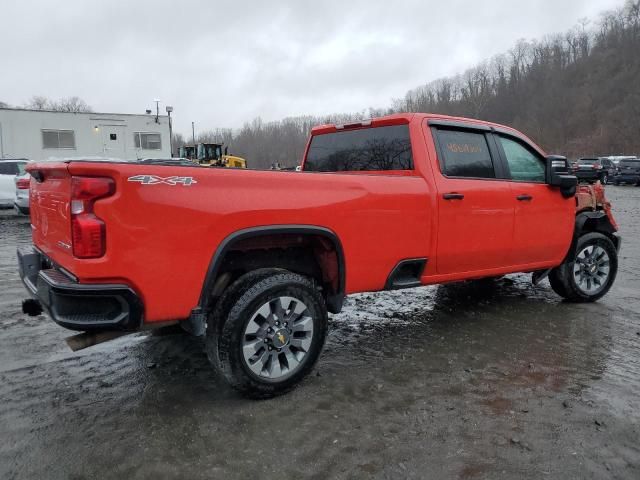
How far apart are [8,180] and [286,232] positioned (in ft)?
42.6

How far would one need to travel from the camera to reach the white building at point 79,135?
2159 cm

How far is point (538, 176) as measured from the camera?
4.97 m

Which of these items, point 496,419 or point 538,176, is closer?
point 496,419

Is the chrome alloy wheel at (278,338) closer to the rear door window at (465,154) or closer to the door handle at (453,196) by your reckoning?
the door handle at (453,196)

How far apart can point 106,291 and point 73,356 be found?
1.77 meters

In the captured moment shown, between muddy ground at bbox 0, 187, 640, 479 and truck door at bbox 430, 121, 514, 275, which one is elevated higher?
truck door at bbox 430, 121, 514, 275

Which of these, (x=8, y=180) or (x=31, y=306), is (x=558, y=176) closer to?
(x=31, y=306)

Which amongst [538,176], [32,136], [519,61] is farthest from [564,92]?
[538,176]

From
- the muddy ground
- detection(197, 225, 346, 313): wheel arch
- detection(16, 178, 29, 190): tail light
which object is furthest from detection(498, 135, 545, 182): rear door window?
detection(16, 178, 29, 190): tail light

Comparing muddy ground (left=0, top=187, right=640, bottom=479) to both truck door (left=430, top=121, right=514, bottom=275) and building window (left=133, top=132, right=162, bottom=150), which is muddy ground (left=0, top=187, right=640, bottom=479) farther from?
building window (left=133, top=132, right=162, bottom=150)

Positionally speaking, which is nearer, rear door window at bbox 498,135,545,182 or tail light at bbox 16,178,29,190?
rear door window at bbox 498,135,545,182

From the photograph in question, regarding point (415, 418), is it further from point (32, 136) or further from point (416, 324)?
point (32, 136)

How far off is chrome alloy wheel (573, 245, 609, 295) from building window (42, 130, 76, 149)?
22.5 meters

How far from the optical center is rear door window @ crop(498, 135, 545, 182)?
4762 millimetres
